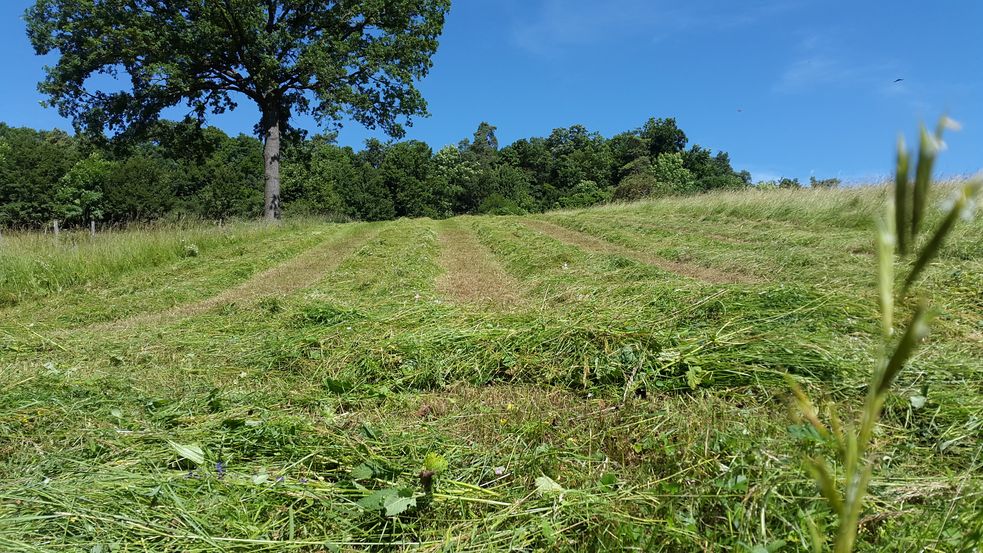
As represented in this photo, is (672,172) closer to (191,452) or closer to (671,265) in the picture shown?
(671,265)

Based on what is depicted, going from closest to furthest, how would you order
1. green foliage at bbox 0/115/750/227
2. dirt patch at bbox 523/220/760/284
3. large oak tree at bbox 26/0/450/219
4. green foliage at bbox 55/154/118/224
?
1. dirt patch at bbox 523/220/760/284
2. large oak tree at bbox 26/0/450/219
3. green foliage at bbox 0/115/750/227
4. green foliage at bbox 55/154/118/224

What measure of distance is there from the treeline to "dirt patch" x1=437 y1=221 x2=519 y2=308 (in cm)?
1583

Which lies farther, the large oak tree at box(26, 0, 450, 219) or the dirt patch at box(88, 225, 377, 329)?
the large oak tree at box(26, 0, 450, 219)

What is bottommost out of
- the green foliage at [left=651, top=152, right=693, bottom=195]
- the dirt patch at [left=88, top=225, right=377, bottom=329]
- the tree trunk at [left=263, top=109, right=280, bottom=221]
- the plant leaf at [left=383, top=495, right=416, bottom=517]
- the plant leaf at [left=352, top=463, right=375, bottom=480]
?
the plant leaf at [left=383, top=495, right=416, bottom=517]

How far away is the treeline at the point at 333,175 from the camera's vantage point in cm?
3966

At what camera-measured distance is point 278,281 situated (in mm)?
9219

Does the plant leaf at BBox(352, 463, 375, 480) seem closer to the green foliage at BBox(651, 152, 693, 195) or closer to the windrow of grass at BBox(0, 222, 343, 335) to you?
the windrow of grass at BBox(0, 222, 343, 335)

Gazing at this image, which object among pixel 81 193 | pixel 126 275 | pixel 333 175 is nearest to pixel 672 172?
pixel 333 175

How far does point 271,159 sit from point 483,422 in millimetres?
21985

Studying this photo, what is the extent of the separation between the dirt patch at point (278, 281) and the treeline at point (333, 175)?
13.4 m

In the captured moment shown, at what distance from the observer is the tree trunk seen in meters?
22.0

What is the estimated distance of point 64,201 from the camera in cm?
4288

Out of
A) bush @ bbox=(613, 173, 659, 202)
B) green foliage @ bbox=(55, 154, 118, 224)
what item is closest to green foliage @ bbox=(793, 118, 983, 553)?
bush @ bbox=(613, 173, 659, 202)

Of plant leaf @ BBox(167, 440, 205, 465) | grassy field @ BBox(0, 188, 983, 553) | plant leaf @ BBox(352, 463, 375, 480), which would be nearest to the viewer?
grassy field @ BBox(0, 188, 983, 553)
